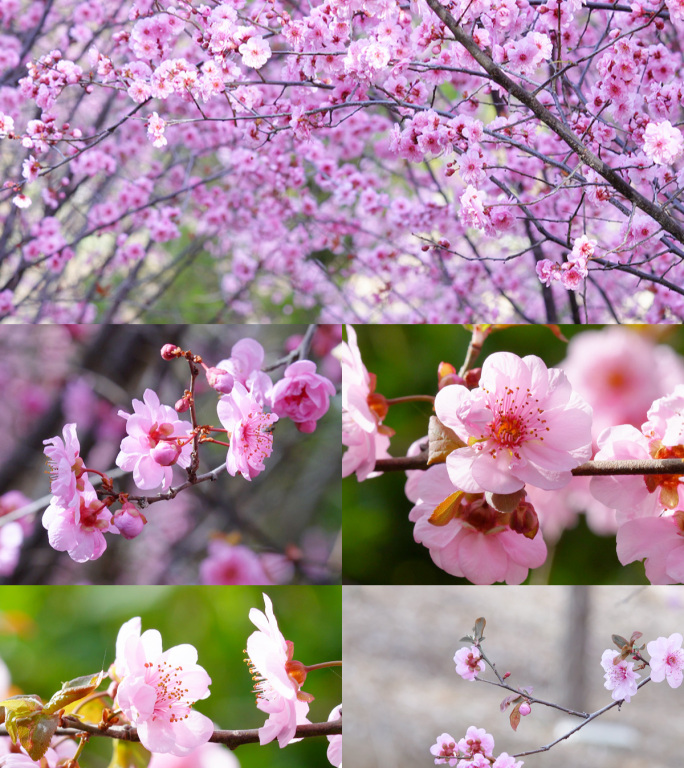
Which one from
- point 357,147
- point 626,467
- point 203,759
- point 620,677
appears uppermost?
point 357,147

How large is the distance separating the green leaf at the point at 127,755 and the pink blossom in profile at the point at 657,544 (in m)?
0.69

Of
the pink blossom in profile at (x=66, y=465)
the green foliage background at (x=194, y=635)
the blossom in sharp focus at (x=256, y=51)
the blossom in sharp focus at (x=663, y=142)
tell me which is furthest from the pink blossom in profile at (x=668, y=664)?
the blossom in sharp focus at (x=256, y=51)

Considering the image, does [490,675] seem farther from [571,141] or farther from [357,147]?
[357,147]

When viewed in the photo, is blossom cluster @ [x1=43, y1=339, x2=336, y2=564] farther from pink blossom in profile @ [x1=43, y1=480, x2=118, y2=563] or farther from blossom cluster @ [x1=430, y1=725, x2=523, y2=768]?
blossom cluster @ [x1=430, y1=725, x2=523, y2=768]

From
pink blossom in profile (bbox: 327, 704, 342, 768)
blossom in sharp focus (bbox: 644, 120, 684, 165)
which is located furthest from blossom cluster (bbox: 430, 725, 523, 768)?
blossom in sharp focus (bbox: 644, 120, 684, 165)

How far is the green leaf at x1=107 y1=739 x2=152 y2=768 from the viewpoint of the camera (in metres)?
0.96

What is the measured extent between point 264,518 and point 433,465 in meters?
0.50

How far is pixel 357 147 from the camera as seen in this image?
2.53m

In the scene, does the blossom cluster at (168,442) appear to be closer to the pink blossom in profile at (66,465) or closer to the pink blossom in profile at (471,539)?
the pink blossom in profile at (66,465)

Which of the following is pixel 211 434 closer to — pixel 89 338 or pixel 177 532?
pixel 89 338

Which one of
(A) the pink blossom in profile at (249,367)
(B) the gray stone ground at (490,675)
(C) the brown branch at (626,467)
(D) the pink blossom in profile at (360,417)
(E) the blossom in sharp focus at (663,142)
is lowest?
(B) the gray stone ground at (490,675)

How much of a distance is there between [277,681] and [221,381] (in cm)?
39

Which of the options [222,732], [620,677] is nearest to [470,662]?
[620,677]

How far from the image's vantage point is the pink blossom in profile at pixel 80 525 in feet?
2.99
